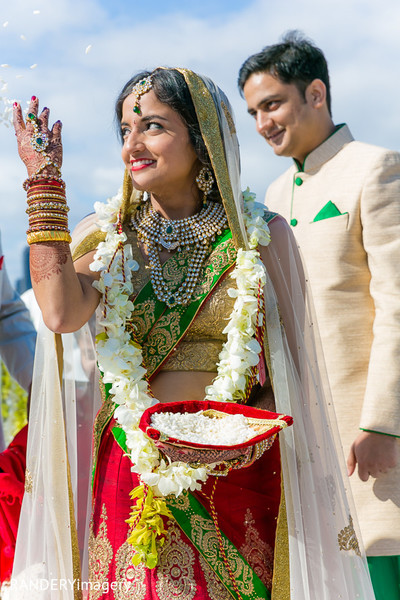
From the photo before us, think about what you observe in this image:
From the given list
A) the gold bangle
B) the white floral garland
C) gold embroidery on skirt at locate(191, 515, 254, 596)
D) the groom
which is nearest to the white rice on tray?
the white floral garland

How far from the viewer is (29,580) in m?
2.82

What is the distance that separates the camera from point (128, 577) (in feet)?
8.81

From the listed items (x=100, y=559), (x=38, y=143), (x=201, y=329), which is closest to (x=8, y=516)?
(x=100, y=559)

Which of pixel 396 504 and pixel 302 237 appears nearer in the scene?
pixel 396 504

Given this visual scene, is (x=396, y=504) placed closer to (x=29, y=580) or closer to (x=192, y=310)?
(x=192, y=310)

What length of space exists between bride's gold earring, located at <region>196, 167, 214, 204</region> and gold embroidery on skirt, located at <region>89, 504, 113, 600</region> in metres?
1.29

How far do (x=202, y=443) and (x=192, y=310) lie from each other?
69cm

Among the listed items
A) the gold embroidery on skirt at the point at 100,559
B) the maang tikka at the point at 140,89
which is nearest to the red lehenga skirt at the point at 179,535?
the gold embroidery on skirt at the point at 100,559

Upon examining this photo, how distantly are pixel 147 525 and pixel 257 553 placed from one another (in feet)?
1.40

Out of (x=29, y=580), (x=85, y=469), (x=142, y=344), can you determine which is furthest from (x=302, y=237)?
(x=29, y=580)

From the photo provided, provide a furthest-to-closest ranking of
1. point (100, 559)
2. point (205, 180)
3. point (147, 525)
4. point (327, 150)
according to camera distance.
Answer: point (327, 150) → point (205, 180) → point (100, 559) → point (147, 525)

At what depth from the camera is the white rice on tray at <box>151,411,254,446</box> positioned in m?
2.45

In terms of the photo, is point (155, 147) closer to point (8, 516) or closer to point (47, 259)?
point (47, 259)

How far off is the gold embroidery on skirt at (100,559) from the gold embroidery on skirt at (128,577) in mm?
47
